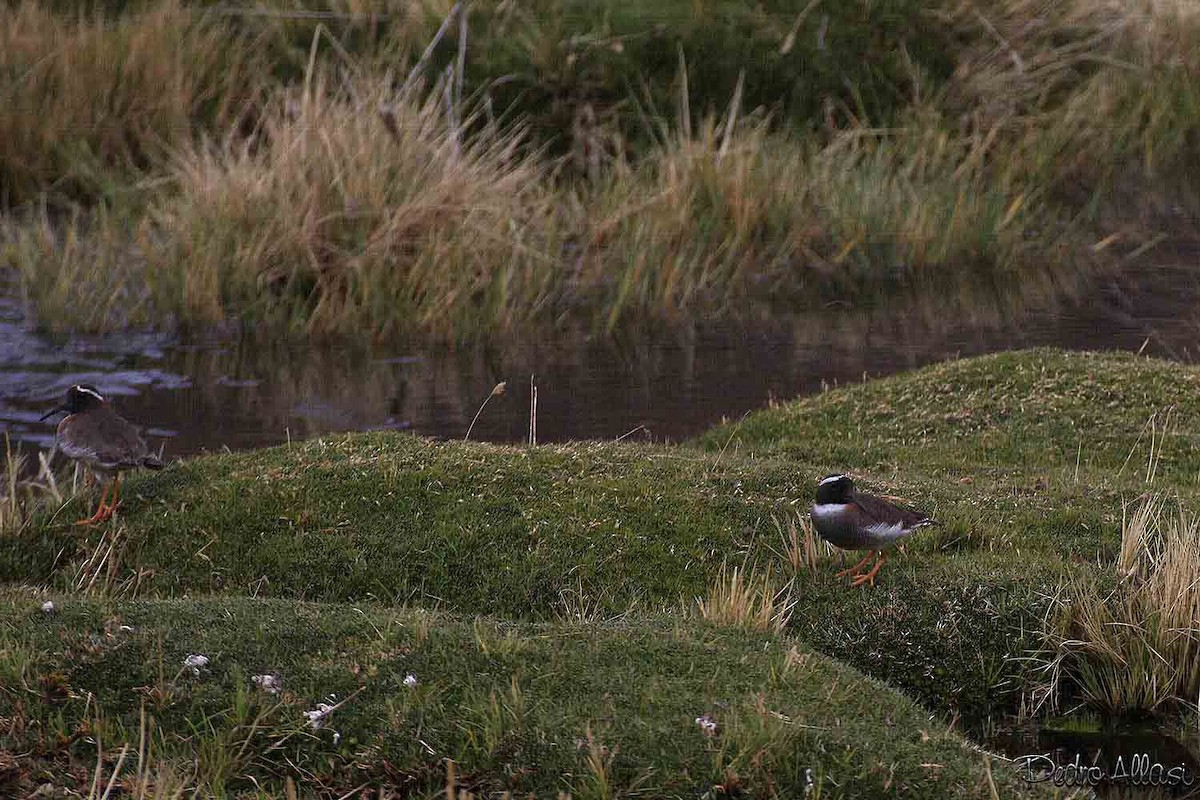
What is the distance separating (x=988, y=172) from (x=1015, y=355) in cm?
642

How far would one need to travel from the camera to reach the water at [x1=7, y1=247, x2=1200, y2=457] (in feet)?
38.2

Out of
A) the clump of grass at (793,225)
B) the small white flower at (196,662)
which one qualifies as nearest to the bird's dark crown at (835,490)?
the small white flower at (196,662)

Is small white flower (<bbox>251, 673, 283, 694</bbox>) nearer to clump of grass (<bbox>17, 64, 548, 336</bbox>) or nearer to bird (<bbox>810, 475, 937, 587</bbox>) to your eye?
bird (<bbox>810, 475, 937, 587</bbox>)

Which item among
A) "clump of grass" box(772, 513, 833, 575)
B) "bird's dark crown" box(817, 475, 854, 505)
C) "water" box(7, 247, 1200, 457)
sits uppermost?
"bird's dark crown" box(817, 475, 854, 505)

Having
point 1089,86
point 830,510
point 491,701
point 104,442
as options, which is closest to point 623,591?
point 830,510

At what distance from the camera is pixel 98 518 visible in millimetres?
7973

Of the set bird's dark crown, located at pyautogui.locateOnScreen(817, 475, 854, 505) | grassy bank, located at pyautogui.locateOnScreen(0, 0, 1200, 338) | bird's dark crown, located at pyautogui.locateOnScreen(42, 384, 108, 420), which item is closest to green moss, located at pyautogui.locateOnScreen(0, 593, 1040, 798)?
bird's dark crown, located at pyautogui.locateOnScreen(817, 475, 854, 505)

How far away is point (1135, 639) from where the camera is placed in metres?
6.71

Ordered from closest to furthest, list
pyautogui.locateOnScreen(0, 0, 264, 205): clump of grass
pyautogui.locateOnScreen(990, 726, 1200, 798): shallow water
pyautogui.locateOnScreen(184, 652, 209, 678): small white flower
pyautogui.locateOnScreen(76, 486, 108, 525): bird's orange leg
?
1. pyautogui.locateOnScreen(184, 652, 209, 678): small white flower
2. pyautogui.locateOnScreen(990, 726, 1200, 798): shallow water
3. pyautogui.locateOnScreen(76, 486, 108, 525): bird's orange leg
4. pyautogui.locateOnScreen(0, 0, 264, 205): clump of grass

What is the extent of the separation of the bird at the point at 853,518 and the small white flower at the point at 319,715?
228 centimetres

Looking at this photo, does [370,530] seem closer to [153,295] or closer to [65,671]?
[65,671]

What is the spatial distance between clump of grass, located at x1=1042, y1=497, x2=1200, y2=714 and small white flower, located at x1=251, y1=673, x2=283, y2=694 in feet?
10.6

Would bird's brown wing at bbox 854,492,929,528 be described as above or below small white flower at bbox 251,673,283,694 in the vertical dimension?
above

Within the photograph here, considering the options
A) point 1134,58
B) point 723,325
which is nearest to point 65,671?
Result: point 723,325
